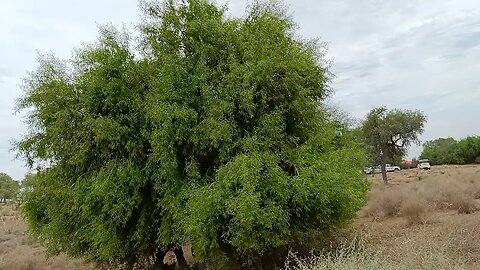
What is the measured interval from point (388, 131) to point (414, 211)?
24.3 meters

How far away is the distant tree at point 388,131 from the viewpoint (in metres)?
45.3

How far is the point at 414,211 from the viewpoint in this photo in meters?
21.9

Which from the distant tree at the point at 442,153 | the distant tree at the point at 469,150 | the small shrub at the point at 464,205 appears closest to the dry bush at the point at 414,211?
the small shrub at the point at 464,205

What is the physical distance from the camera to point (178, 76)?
13.4 m

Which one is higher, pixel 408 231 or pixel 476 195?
pixel 476 195

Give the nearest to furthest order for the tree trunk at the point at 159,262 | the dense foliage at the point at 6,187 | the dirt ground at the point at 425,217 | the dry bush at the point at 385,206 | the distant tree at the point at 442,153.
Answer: the dirt ground at the point at 425,217 < the tree trunk at the point at 159,262 < the dry bush at the point at 385,206 < the dense foliage at the point at 6,187 < the distant tree at the point at 442,153

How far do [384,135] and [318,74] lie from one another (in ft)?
106

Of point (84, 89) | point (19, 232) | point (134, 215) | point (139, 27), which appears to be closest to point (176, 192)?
point (134, 215)

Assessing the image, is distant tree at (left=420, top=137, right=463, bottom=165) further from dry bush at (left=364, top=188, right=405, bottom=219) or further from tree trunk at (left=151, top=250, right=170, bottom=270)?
tree trunk at (left=151, top=250, right=170, bottom=270)

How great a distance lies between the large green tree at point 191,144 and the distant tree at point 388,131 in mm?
31038

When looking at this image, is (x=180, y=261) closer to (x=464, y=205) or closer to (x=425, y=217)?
(x=425, y=217)

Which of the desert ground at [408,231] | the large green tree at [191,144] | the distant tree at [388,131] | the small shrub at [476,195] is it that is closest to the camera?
the desert ground at [408,231]

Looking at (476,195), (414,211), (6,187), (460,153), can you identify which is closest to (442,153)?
(460,153)

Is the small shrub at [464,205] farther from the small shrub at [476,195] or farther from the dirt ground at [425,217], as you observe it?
the small shrub at [476,195]
